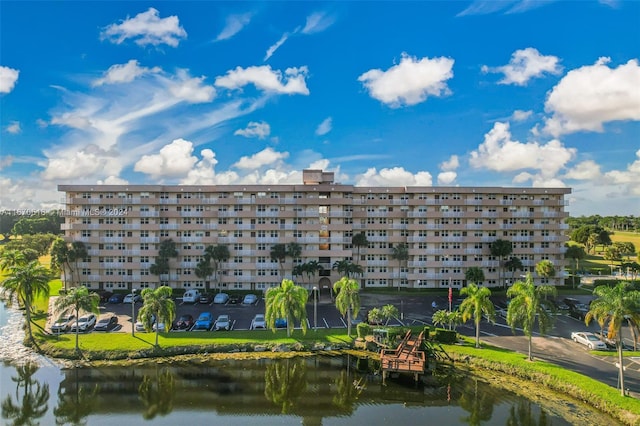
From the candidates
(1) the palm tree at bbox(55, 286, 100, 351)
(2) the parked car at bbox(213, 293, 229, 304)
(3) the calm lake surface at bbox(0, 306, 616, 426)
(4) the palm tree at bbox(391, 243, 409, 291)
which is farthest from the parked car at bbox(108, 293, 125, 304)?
(4) the palm tree at bbox(391, 243, 409, 291)

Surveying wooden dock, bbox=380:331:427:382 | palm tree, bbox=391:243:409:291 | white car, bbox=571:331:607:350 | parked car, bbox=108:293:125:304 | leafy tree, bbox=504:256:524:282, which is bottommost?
wooden dock, bbox=380:331:427:382

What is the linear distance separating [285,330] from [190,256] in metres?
30.8

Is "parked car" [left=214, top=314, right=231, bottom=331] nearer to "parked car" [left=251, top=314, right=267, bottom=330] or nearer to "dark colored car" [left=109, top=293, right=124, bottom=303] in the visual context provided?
"parked car" [left=251, top=314, right=267, bottom=330]

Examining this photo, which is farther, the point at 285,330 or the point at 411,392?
the point at 285,330

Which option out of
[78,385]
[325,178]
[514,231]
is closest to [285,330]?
[78,385]

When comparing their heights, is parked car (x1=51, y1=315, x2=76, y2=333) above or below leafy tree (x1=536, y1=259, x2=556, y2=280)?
below

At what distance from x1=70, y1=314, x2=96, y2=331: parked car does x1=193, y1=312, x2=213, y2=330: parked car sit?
485 inches

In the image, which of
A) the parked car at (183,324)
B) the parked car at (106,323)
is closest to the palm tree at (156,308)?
the parked car at (183,324)

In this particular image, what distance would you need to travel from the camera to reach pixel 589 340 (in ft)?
145

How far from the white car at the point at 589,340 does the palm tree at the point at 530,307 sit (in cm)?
865

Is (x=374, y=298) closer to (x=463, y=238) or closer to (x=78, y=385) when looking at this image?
(x=463, y=238)

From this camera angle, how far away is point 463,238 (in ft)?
246

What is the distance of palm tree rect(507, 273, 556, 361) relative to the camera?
3875cm

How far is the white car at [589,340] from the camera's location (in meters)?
43.4
